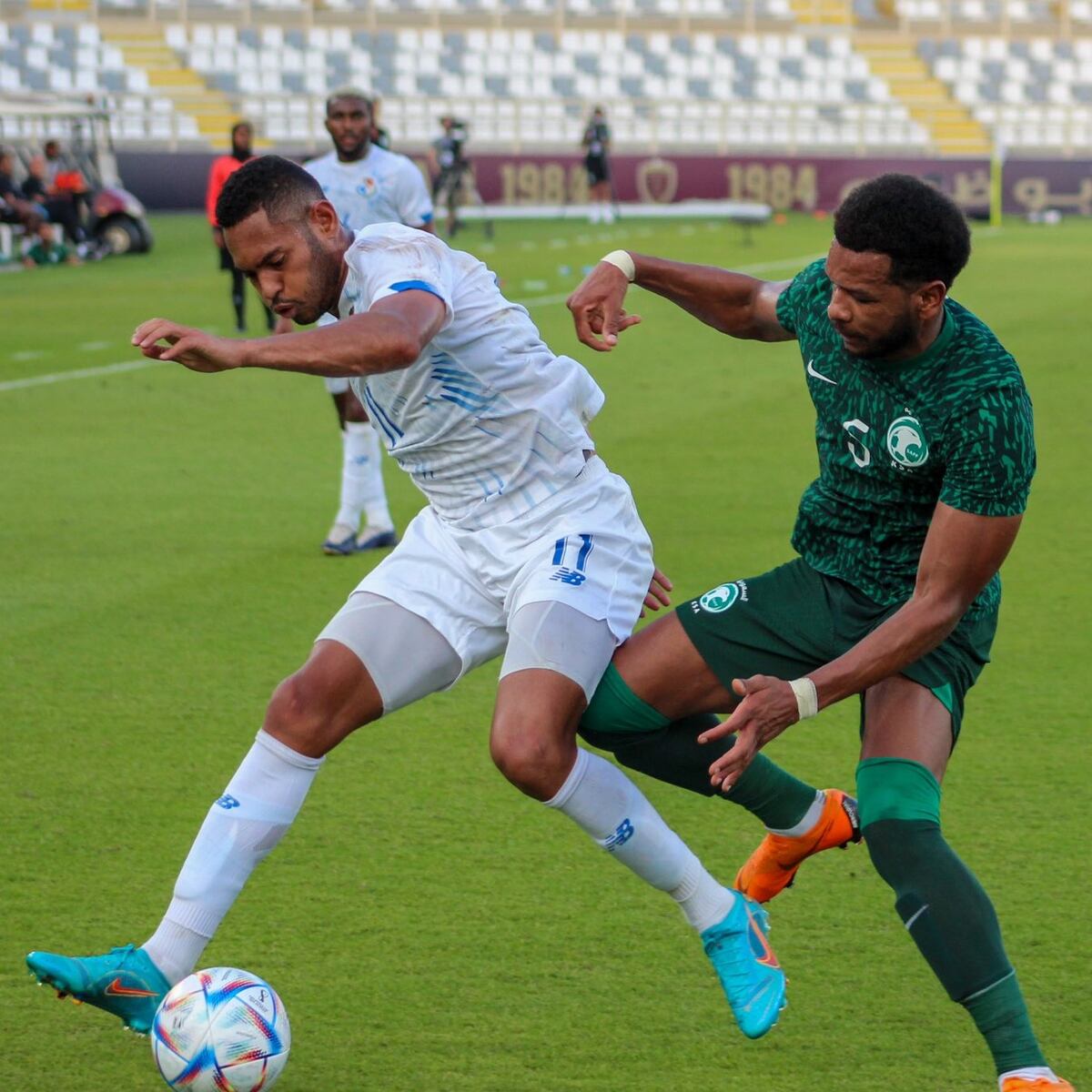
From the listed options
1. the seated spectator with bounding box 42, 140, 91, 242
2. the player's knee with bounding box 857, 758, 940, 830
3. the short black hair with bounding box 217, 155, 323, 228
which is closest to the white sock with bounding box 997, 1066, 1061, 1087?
the player's knee with bounding box 857, 758, 940, 830

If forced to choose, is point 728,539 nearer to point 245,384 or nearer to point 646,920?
point 646,920

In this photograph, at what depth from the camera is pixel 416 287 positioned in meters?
3.81

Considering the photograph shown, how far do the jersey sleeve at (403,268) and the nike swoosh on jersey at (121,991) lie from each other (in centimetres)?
154

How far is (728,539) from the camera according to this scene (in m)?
8.83

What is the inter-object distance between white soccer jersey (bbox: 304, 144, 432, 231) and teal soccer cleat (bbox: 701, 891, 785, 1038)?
18.9 feet

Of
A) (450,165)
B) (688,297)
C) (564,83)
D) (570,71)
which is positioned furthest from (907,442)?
(570,71)

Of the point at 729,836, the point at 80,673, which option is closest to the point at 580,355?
the point at 80,673

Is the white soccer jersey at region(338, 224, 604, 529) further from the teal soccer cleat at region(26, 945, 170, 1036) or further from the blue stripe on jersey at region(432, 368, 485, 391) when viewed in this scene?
the teal soccer cleat at region(26, 945, 170, 1036)

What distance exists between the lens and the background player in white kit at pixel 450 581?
384cm

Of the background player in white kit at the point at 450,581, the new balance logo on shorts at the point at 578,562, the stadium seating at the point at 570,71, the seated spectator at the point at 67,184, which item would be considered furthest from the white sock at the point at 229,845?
the stadium seating at the point at 570,71

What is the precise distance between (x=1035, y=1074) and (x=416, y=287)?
6.60 ft

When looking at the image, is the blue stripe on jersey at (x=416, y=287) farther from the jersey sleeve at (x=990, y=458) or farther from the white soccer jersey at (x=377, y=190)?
the white soccer jersey at (x=377, y=190)

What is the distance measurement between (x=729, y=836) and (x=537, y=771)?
1433 millimetres

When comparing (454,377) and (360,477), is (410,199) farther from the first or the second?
(454,377)
